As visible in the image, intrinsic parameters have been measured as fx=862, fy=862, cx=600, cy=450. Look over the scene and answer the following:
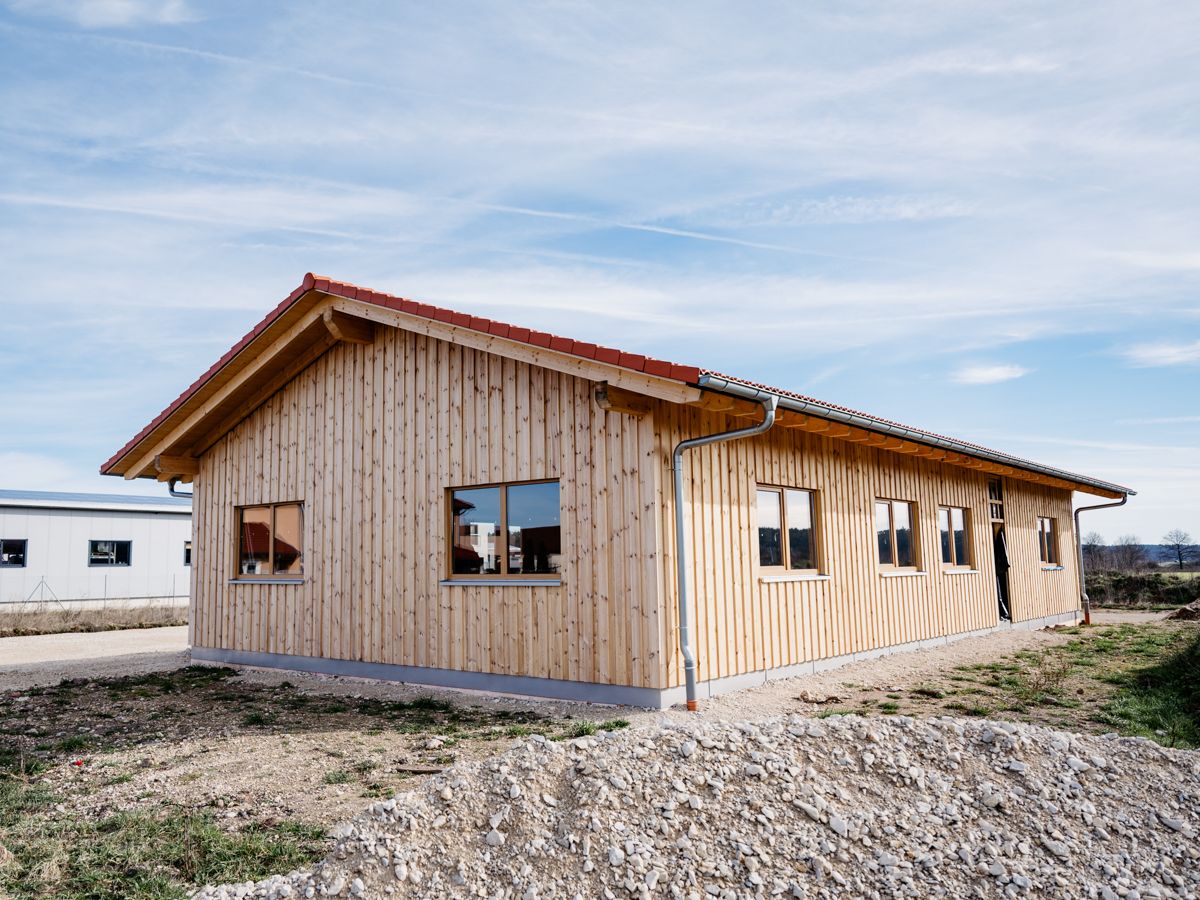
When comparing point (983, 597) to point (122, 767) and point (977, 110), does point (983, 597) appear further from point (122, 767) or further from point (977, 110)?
point (122, 767)

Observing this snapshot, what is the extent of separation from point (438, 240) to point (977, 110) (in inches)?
281

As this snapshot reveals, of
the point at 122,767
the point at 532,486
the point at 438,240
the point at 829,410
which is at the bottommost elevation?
the point at 122,767

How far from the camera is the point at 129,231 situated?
48.6ft

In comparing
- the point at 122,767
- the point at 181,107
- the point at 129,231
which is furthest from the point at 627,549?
the point at 129,231

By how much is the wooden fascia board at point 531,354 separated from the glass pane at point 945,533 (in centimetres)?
850

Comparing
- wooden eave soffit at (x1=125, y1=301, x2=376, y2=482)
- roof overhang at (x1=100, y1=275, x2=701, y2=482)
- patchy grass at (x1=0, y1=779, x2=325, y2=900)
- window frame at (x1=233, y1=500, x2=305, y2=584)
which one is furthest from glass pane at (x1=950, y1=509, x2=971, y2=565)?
patchy grass at (x1=0, y1=779, x2=325, y2=900)

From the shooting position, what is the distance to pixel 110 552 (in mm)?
25453

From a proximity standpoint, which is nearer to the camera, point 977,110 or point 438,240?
point 977,110

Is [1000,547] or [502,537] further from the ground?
[502,537]

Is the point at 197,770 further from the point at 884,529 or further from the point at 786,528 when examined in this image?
the point at 884,529

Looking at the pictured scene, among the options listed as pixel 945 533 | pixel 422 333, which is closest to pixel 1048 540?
pixel 945 533

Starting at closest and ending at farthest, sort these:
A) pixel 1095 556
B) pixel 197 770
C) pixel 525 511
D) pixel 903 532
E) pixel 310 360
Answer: pixel 197 770 < pixel 525 511 < pixel 310 360 < pixel 903 532 < pixel 1095 556

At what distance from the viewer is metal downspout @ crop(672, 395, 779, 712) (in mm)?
8461

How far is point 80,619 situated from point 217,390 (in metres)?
12.1
